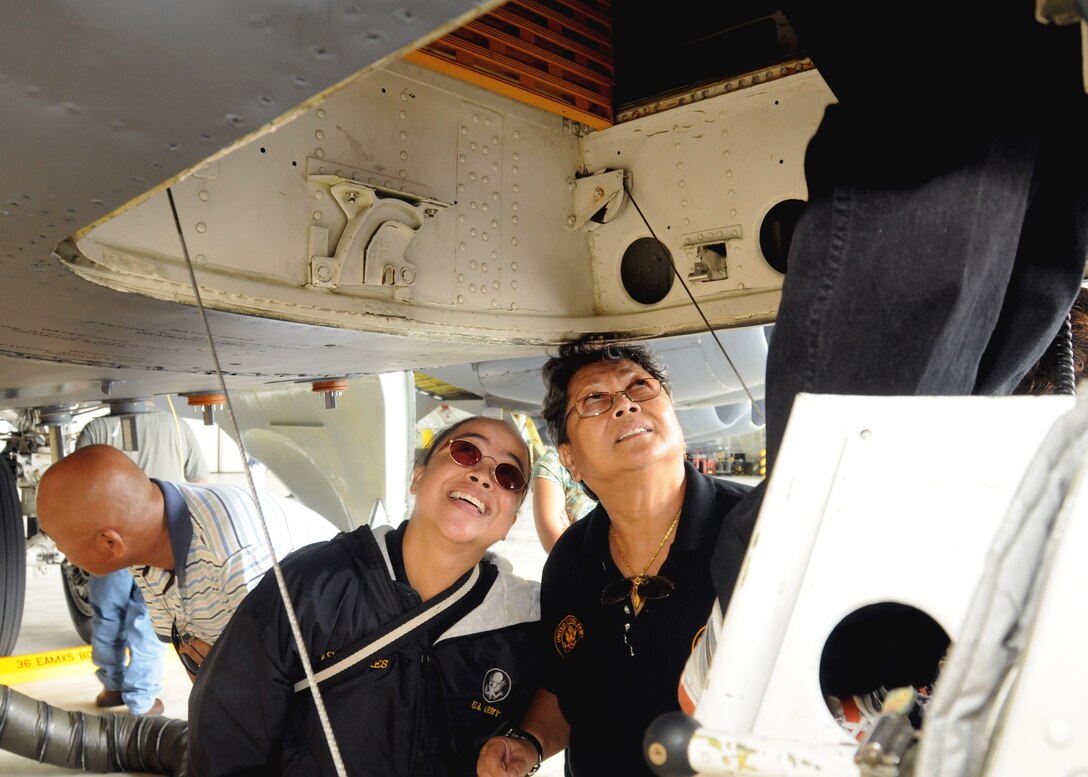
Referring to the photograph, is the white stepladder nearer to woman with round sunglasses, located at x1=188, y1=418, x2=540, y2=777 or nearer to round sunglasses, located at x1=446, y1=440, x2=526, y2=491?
woman with round sunglasses, located at x1=188, y1=418, x2=540, y2=777

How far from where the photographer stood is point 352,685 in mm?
1688

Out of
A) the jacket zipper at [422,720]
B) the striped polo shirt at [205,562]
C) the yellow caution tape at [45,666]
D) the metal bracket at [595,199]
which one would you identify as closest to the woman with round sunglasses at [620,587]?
the jacket zipper at [422,720]

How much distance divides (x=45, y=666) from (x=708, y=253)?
4.24m

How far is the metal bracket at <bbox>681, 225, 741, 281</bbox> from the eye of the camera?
2.29 meters

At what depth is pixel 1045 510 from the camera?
48cm

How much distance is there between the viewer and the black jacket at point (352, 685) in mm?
1670

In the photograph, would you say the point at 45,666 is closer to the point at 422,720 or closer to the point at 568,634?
the point at 422,720

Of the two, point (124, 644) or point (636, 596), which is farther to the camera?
point (124, 644)

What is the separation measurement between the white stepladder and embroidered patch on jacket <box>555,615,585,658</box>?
1.22 metres

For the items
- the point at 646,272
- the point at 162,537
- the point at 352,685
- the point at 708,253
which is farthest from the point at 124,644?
the point at 708,253

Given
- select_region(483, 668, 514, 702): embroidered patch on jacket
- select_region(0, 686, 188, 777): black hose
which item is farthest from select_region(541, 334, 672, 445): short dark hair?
select_region(0, 686, 188, 777): black hose

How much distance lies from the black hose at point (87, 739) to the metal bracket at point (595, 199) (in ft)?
8.15

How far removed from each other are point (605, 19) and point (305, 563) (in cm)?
163

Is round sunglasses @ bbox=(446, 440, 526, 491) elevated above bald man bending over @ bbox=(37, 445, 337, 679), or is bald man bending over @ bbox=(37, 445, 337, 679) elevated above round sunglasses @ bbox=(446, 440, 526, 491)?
round sunglasses @ bbox=(446, 440, 526, 491)
